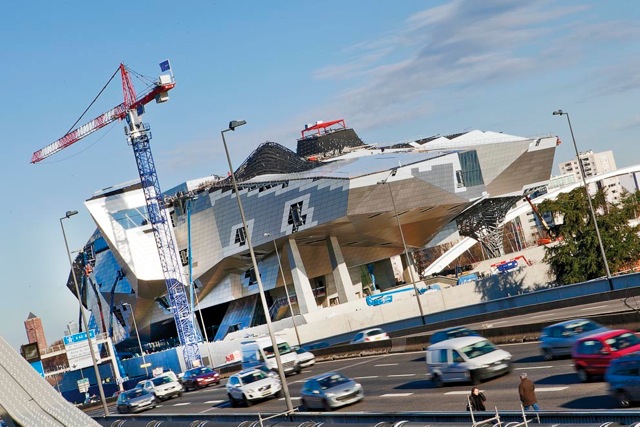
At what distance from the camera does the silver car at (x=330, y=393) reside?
35406 mm

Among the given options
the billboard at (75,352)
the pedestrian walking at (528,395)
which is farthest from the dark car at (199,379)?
the pedestrian walking at (528,395)

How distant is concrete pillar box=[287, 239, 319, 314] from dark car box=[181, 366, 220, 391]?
45624 mm

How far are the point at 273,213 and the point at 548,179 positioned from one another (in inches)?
1391

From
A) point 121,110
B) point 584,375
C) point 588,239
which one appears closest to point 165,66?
point 121,110

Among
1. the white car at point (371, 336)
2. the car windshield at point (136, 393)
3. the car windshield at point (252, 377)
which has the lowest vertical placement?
the white car at point (371, 336)

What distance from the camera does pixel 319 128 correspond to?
141250mm

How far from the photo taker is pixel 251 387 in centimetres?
4281

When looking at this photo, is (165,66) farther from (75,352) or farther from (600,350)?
(600,350)

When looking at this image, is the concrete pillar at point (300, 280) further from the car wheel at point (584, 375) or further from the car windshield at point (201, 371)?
the car wheel at point (584, 375)

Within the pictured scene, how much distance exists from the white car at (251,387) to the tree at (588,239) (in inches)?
1645

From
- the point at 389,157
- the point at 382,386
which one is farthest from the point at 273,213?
the point at 382,386

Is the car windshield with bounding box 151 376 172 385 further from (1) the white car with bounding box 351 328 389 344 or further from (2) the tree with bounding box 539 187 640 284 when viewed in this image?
(2) the tree with bounding box 539 187 640 284

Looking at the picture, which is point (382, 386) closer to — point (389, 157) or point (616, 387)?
point (616, 387)

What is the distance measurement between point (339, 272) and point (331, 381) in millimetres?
73585
